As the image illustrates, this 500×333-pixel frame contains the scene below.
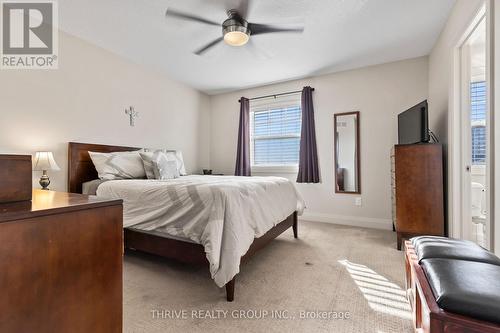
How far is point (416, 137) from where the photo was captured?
2.64 metres

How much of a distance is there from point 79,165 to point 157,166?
922 mm

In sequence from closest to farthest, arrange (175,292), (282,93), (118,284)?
(118,284) < (175,292) < (282,93)

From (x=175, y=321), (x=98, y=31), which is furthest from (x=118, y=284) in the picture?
(x=98, y=31)

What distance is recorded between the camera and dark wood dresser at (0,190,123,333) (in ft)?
1.97

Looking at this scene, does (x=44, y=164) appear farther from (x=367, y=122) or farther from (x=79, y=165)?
(x=367, y=122)

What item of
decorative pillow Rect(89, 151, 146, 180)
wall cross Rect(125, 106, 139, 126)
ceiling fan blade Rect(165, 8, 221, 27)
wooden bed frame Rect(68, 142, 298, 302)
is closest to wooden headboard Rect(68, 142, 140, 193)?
wooden bed frame Rect(68, 142, 298, 302)

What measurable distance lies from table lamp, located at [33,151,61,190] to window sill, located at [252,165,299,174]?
3.04 m

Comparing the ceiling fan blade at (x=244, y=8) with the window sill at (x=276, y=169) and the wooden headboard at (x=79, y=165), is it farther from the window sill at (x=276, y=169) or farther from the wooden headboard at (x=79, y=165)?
the window sill at (x=276, y=169)

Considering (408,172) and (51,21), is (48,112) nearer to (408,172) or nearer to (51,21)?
(51,21)

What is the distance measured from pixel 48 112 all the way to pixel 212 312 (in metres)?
2.73

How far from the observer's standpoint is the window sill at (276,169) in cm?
422

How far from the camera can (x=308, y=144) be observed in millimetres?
3934

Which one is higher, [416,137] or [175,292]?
[416,137]

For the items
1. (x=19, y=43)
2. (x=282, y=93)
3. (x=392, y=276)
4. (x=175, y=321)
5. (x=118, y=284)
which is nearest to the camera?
(x=118, y=284)
